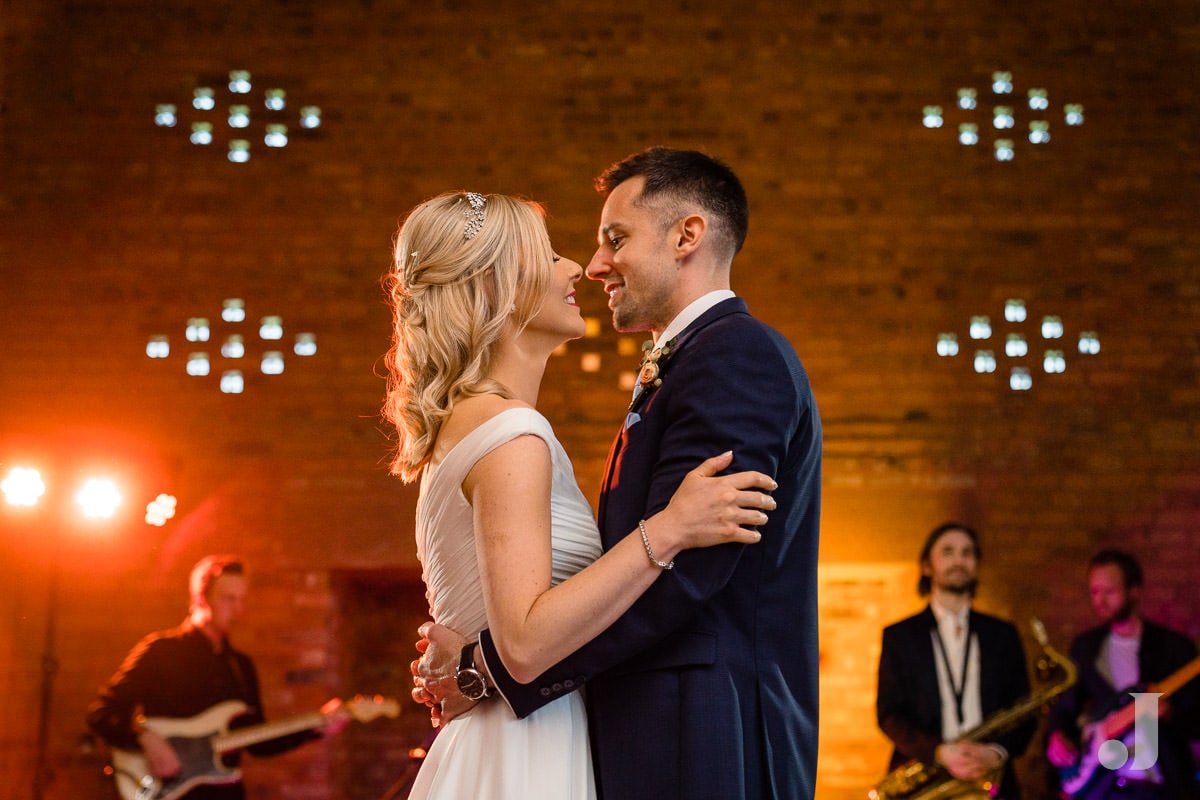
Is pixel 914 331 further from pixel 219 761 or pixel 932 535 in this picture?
pixel 219 761

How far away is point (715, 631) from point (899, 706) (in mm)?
3733

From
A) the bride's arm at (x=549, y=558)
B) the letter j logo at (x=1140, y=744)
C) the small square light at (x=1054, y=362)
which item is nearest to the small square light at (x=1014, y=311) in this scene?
the small square light at (x=1054, y=362)

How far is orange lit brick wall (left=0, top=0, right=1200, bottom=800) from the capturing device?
19.7ft

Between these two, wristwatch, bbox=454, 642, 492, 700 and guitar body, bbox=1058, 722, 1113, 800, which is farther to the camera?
guitar body, bbox=1058, 722, 1113, 800

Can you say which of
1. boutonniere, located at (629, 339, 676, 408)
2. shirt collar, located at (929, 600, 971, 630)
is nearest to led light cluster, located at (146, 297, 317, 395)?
shirt collar, located at (929, 600, 971, 630)

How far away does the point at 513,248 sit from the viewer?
8.02 feet

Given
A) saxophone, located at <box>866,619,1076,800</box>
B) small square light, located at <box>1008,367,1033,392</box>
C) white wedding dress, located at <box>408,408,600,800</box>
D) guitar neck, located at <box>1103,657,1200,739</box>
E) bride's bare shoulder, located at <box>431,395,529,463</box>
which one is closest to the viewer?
white wedding dress, located at <box>408,408,600,800</box>

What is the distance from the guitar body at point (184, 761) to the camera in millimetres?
5438

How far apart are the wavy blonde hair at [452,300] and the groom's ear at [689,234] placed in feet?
0.87

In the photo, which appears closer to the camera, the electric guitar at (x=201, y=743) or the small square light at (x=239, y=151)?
the electric guitar at (x=201, y=743)

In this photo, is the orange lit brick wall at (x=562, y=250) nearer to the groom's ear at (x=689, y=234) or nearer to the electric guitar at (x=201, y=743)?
the electric guitar at (x=201, y=743)

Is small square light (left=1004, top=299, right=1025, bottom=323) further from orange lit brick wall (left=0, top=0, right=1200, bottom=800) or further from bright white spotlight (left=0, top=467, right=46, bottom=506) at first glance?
bright white spotlight (left=0, top=467, right=46, bottom=506)

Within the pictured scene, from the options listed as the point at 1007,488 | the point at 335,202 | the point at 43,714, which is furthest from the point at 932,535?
the point at 43,714

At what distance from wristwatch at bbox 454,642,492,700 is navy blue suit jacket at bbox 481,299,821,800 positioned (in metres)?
0.06
